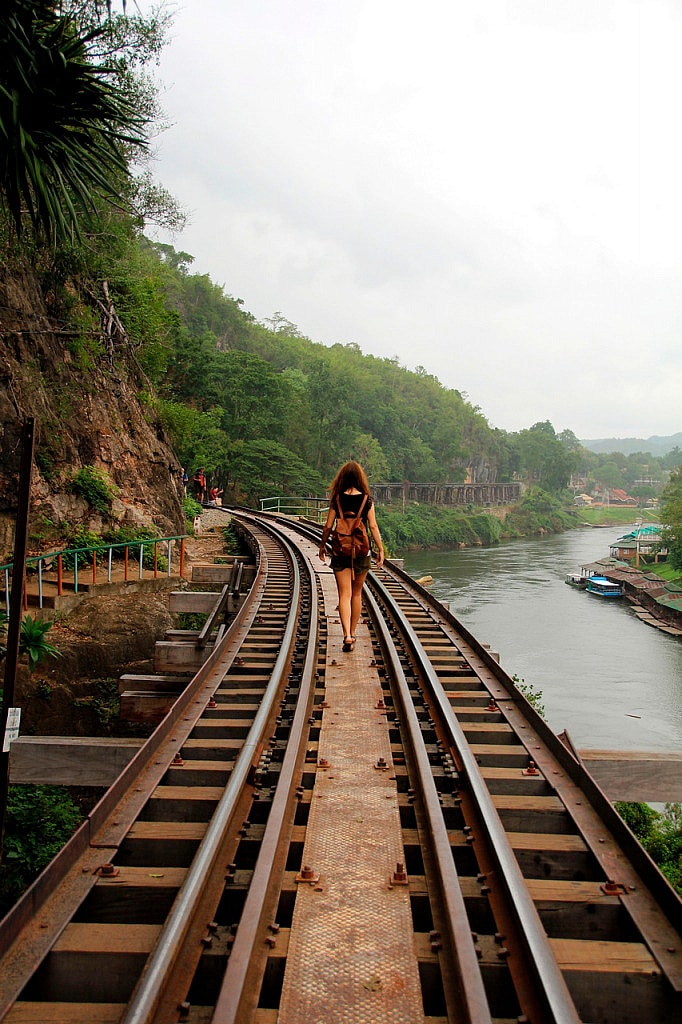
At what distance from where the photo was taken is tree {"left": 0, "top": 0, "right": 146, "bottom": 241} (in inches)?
263

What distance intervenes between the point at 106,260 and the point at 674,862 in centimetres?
1694

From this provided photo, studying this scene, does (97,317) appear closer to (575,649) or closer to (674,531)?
(575,649)

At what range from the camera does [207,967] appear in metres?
2.59

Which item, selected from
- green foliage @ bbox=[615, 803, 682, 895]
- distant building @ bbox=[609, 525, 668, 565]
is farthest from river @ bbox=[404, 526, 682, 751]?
distant building @ bbox=[609, 525, 668, 565]

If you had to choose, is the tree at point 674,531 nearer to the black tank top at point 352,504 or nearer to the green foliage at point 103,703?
the green foliage at point 103,703

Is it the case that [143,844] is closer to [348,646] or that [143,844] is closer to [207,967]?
[207,967]

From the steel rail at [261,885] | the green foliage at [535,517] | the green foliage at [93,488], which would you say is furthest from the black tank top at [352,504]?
the green foliage at [535,517]

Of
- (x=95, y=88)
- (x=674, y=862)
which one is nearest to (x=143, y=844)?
(x=95, y=88)

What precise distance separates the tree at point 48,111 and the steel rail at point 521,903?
6.28 meters

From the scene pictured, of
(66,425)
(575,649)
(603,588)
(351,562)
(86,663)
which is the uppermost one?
(66,425)

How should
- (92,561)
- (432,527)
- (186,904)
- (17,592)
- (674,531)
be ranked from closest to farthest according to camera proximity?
(186,904)
(17,592)
(92,561)
(674,531)
(432,527)

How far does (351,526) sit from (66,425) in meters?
9.52

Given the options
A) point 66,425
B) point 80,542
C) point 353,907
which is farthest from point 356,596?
point 66,425

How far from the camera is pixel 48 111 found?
732cm
